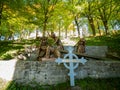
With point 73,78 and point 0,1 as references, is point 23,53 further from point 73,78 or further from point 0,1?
Answer: point 73,78

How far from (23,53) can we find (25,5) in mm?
4420

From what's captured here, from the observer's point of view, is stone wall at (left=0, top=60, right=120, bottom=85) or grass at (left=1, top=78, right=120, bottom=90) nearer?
grass at (left=1, top=78, right=120, bottom=90)

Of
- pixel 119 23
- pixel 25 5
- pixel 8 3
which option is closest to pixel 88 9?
pixel 119 23

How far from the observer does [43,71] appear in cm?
912

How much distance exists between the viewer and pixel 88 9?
25.1 m

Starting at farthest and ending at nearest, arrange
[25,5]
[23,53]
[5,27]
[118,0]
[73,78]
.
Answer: [5,27]
[25,5]
[23,53]
[118,0]
[73,78]

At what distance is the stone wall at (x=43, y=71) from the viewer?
9.02 m

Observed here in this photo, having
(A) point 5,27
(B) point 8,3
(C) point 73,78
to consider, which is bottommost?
(C) point 73,78

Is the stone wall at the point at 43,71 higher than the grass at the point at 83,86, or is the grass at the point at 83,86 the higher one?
the stone wall at the point at 43,71

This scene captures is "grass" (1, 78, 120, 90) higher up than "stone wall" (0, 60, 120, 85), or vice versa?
"stone wall" (0, 60, 120, 85)

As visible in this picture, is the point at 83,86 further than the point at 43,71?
No

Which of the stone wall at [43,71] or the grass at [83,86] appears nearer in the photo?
the grass at [83,86]

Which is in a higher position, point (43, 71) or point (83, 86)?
point (43, 71)

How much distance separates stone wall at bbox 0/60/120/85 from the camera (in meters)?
9.02
